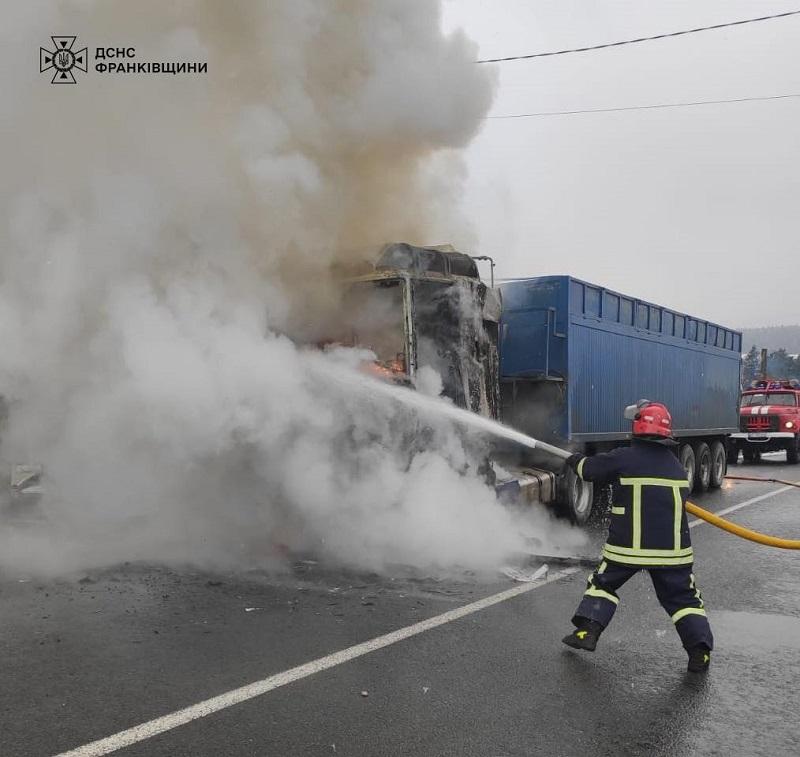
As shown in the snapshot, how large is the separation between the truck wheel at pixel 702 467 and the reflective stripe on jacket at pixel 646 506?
10404mm

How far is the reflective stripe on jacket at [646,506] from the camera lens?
15.2 feet

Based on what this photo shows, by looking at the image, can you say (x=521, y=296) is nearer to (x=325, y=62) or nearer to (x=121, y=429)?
(x=325, y=62)

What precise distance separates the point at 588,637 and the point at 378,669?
1274mm

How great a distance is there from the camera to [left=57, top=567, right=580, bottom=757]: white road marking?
11.1 ft

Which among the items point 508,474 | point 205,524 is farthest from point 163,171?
point 508,474

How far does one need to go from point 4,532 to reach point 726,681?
684 cm

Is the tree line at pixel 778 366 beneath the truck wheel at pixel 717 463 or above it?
above

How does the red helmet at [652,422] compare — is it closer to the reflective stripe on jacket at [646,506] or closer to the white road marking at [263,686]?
the reflective stripe on jacket at [646,506]

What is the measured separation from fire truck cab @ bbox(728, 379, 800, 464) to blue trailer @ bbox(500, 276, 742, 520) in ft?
30.0

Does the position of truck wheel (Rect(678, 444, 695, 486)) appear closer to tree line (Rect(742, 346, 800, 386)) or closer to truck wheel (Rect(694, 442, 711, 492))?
truck wheel (Rect(694, 442, 711, 492))

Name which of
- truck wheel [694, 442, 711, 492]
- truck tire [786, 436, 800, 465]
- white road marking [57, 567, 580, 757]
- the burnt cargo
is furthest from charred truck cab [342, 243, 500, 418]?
truck tire [786, 436, 800, 465]

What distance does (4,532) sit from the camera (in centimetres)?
802

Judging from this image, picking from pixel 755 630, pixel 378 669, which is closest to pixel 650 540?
pixel 755 630

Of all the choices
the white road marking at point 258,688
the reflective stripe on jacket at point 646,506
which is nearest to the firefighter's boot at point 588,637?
the reflective stripe on jacket at point 646,506
